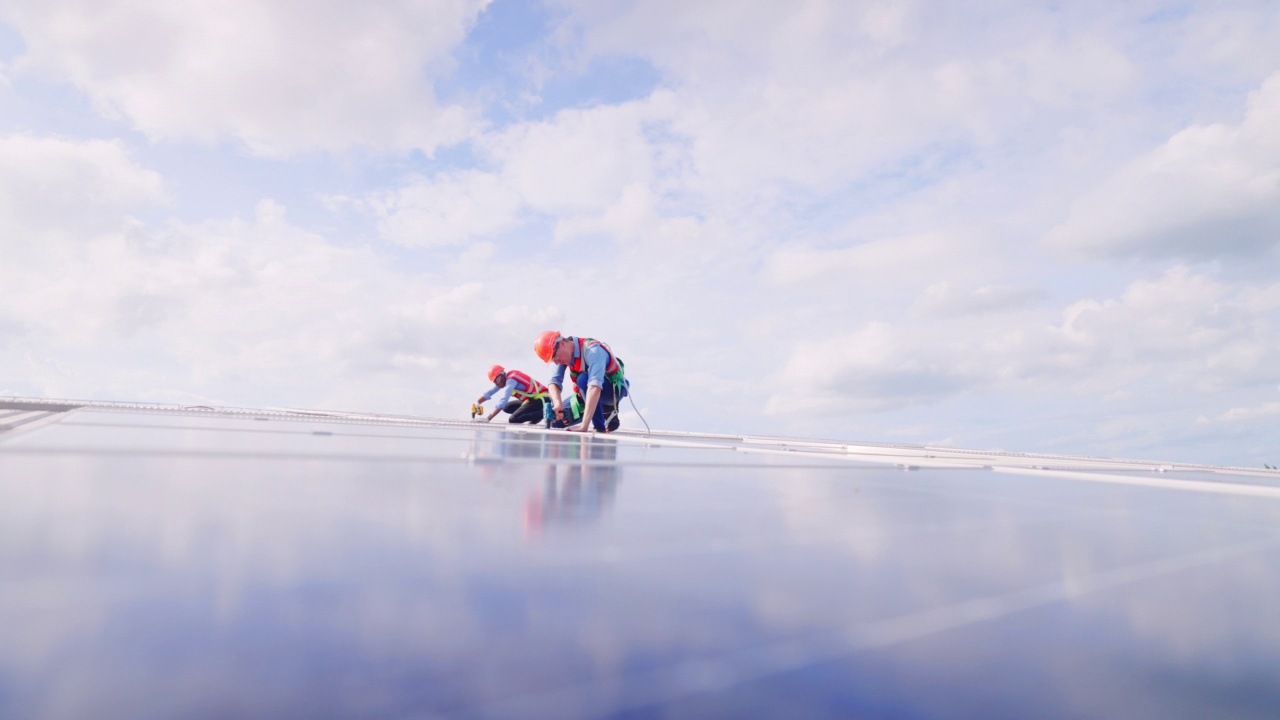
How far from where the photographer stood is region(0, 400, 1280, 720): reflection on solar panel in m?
0.58

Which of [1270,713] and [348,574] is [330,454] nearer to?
[348,574]

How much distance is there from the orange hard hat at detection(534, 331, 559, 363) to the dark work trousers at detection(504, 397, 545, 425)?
100 inches

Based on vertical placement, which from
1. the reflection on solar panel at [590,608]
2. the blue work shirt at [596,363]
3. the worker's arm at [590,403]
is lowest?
the reflection on solar panel at [590,608]

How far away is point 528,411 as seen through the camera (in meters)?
9.66

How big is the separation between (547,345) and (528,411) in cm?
272

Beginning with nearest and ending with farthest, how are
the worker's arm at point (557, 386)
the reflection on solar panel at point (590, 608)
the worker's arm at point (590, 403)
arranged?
the reflection on solar panel at point (590, 608) → the worker's arm at point (590, 403) → the worker's arm at point (557, 386)

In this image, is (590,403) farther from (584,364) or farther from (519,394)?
(519,394)

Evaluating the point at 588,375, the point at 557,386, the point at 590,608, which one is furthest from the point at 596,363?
the point at 590,608

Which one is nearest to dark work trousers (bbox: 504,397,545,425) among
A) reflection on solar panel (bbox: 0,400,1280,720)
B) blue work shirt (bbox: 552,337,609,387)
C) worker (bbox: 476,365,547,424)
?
worker (bbox: 476,365,547,424)

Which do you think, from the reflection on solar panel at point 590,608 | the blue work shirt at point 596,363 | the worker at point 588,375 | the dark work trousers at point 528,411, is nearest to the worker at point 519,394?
the dark work trousers at point 528,411

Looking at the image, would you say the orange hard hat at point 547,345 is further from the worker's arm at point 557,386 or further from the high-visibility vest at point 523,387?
the high-visibility vest at point 523,387

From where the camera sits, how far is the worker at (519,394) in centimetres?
958

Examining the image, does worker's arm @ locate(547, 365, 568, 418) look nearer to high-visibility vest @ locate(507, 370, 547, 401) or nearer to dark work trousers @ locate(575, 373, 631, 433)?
dark work trousers @ locate(575, 373, 631, 433)

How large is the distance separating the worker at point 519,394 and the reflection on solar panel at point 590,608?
782 cm
